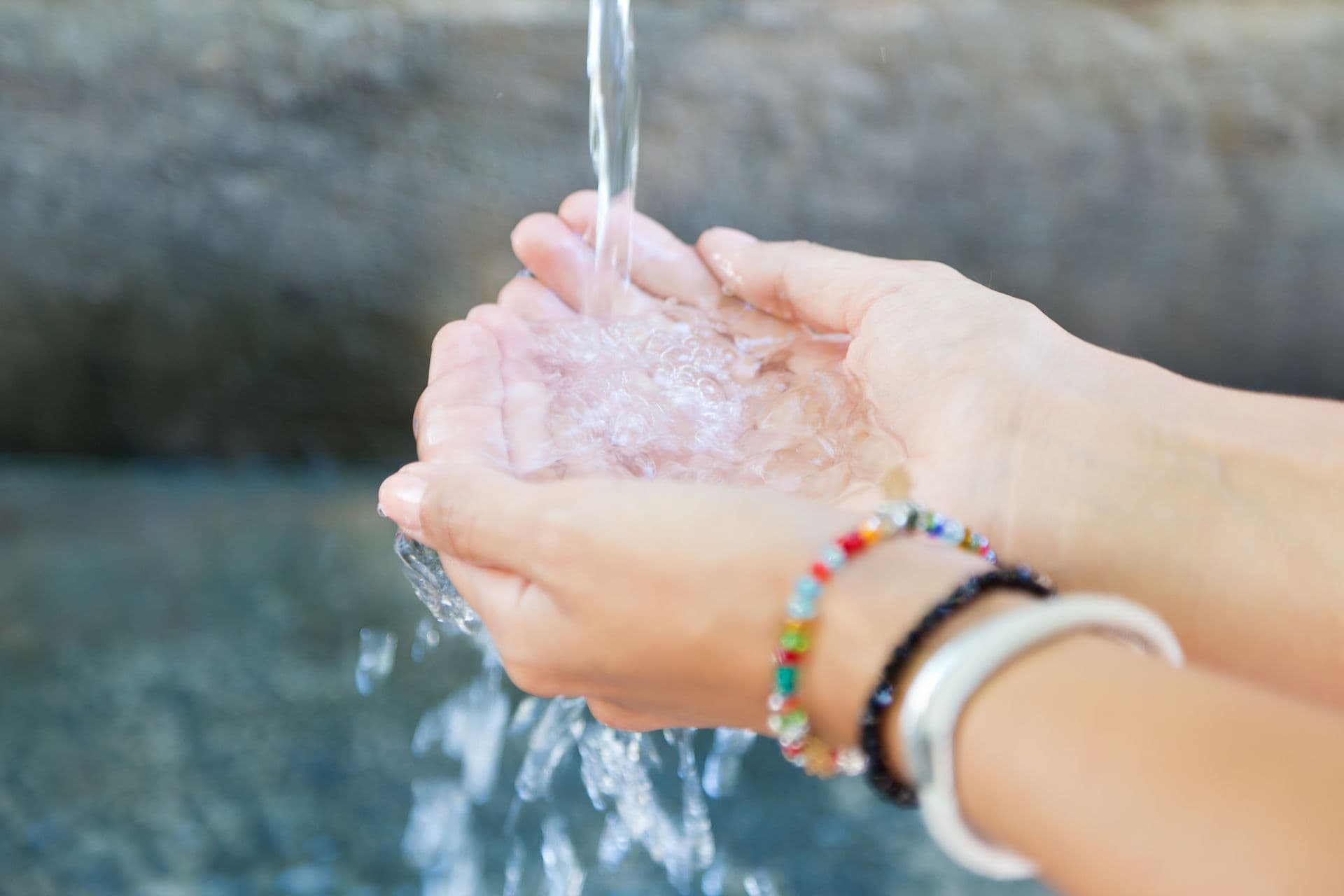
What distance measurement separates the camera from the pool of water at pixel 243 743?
116 cm

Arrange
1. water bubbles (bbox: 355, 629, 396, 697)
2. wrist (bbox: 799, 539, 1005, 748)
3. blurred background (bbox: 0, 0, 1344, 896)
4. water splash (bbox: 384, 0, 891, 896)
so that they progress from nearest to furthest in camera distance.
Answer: wrist (bbox: 799, 539, 1005, 748) < water splash (bbox: 384, 0, 891, 896) < water bubbles (bbox: 355, 629, 396, 697) < blurred background (bbox: 0, 0, 1344, 896)

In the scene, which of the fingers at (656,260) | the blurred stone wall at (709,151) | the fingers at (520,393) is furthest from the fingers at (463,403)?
the blurred stone wall at (709,151)

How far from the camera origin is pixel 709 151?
1.69m

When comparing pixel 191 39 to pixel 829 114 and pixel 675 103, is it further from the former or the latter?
pixel 829 114

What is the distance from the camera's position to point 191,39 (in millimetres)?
1657

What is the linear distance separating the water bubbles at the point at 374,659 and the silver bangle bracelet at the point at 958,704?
3.62ft

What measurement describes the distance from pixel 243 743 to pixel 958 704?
1.12 m

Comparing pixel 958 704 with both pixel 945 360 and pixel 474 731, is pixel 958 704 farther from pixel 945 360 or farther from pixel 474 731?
pixel 474 731

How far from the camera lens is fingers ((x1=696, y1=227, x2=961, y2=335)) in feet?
3.00

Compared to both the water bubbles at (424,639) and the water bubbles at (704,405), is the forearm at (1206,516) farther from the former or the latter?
the water bubbles at (424,639)

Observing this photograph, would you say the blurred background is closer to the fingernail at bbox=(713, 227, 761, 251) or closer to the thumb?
the fingernail at bbox=(713, 227, 761, 251)

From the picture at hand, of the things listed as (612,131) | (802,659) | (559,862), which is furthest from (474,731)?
(802,659)

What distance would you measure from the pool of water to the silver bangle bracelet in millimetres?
780

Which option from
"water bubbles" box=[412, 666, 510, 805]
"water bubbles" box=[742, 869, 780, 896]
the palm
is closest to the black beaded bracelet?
the palm
